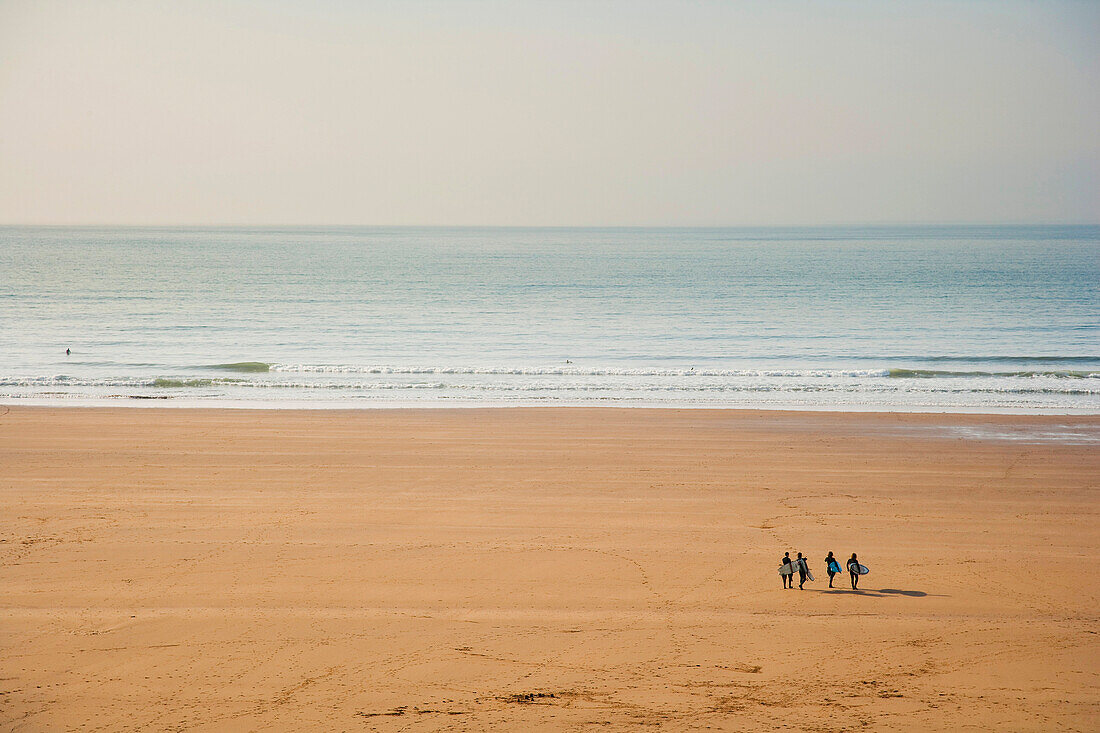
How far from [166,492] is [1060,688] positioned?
15500 millimetres

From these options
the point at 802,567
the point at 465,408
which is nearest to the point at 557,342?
the point at 465,408

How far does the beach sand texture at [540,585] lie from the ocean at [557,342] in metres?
7.79

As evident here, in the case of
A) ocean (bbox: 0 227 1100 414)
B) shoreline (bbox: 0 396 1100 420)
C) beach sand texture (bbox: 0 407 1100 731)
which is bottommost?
beach sand texture (bbox: 0 407 1100 731)

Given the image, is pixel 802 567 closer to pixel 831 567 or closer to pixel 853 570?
pixel 831 567

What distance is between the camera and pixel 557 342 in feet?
136

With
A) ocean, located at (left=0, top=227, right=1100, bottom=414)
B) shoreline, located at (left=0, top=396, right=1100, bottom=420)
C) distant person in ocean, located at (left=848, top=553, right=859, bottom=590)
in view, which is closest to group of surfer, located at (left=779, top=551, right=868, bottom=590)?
distant person in ocean, located at (left=848, top=553, right=859, bottom=590)

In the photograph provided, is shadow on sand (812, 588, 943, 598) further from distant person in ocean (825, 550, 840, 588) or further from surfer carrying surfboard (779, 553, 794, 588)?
surfer carrying surfboard (779, 553, 794, 588)

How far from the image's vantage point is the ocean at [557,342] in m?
28.5

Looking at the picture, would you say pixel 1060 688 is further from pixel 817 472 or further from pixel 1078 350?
pixel 1078 350

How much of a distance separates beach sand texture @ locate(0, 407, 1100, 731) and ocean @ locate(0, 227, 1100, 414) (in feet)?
25.6

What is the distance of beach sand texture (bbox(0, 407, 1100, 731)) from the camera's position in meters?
8.74

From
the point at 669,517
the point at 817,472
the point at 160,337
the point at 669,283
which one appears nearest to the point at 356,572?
the point at 669,517

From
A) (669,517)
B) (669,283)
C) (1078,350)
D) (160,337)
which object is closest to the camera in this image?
(669,517)

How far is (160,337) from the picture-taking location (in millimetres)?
41594
